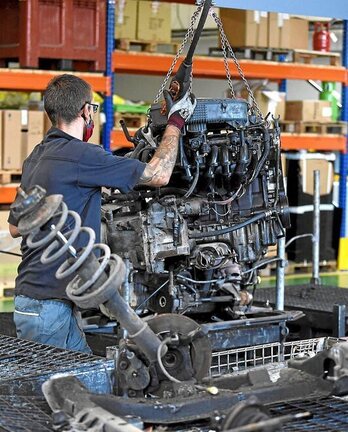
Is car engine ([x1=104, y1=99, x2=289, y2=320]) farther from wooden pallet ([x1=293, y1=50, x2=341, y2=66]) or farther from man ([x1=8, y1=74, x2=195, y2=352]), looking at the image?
wooden pallet ([x1=293, y1=50, x2=341, y2=66])

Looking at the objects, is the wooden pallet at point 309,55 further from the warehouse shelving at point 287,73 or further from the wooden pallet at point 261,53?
the warehouse shelving at point 287,73

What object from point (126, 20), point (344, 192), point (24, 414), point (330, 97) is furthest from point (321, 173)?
point (24, 414)

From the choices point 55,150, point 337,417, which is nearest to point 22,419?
point 337,417

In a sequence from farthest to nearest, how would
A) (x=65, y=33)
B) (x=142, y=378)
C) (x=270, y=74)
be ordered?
(x=270, y=74), (x=65, y=33), (x=142, y=378)

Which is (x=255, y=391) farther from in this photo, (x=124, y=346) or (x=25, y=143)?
(x=25, y=143)

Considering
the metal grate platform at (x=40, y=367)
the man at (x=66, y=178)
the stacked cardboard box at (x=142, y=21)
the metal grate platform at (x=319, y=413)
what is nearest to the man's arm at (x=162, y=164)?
the man at (x=66, y=178)

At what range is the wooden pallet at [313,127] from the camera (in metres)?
13.1

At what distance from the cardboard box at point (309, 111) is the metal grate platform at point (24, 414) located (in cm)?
1037

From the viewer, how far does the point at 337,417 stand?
9.55 ft

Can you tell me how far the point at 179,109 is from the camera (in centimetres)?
555

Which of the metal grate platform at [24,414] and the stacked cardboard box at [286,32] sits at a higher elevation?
the stacked cardboard box at [286,32]

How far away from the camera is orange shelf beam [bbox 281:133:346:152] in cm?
1287

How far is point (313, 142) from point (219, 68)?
170cm

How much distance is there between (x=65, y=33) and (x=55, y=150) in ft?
19.2
